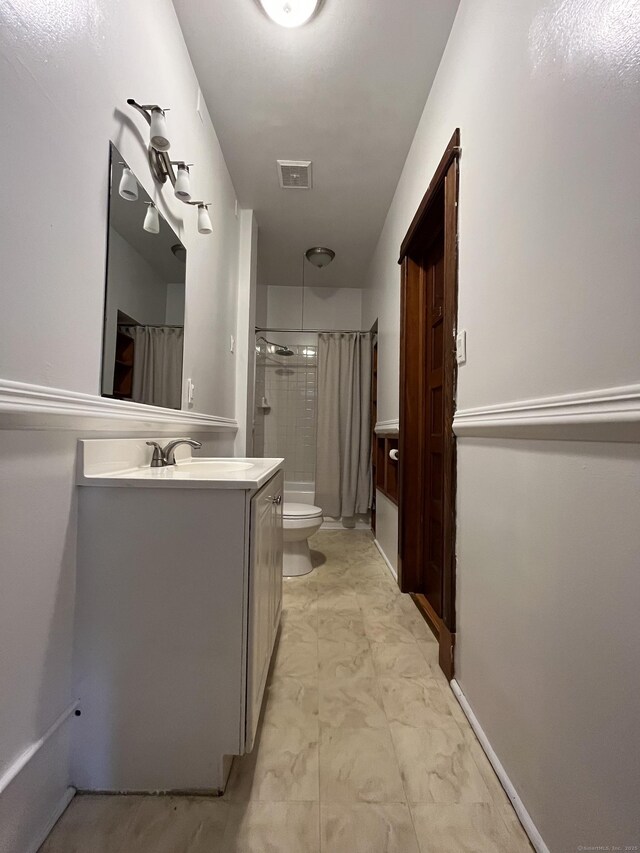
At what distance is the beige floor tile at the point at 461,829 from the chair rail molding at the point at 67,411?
3.95ft

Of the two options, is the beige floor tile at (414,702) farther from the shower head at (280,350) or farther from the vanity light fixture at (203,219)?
the shower head at (280,350)

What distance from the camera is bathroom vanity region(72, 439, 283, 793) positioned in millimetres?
946

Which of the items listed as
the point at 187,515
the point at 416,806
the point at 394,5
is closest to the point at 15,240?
the point at 187,515

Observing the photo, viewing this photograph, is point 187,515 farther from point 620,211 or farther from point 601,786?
point 620,211

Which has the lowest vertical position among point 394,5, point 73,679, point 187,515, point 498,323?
point 73,679

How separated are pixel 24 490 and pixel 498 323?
4.03ft

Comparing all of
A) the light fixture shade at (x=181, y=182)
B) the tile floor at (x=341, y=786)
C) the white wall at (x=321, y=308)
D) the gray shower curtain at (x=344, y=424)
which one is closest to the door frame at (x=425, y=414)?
the tile floor at (x=341, y=786)

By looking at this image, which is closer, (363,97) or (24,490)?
(24,490)

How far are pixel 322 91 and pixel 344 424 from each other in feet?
7.91

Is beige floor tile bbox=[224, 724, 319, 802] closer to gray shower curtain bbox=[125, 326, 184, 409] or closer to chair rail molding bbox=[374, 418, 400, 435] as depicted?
gray shower curtain bbox=[125, 326, 184, 409]

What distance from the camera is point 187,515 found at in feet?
3.13

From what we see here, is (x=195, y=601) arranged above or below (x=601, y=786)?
above

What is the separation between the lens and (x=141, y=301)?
1.33m

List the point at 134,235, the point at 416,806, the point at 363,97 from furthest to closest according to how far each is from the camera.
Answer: the point at 363,97
the point at 134,235
the point at 416,806
